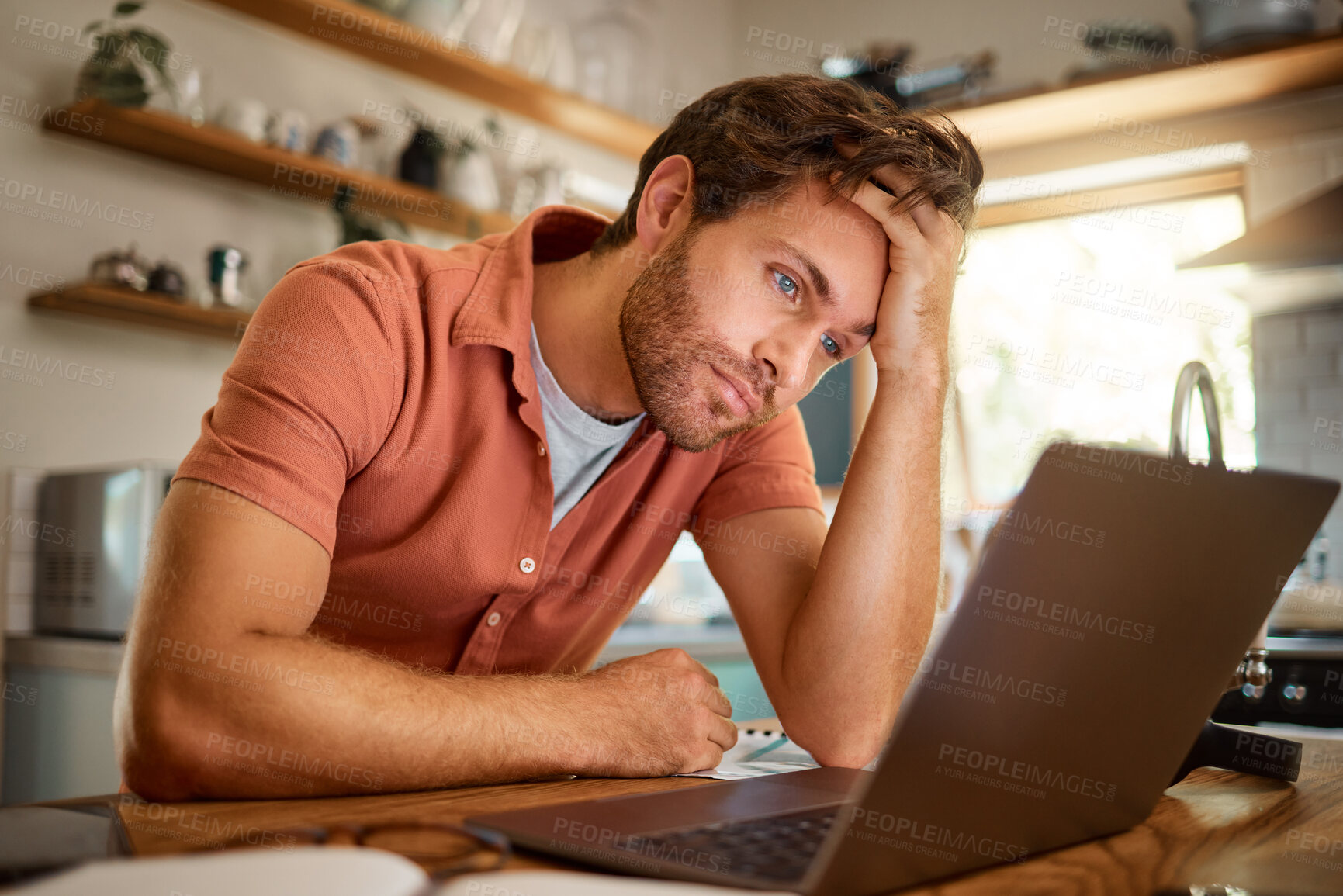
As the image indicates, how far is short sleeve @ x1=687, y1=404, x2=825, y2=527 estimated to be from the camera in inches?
51.2

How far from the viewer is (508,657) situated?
119 cm

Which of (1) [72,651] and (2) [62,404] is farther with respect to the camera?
(2) [62,404]

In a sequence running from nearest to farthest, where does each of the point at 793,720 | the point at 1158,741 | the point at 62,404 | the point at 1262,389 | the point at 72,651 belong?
the point at 1158,741
the point at 793,720
the point at 72,651
the point at 62,404
the point at 1262,389

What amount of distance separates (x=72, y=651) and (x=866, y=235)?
1687 mm

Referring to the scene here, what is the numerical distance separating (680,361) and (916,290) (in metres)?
0.28

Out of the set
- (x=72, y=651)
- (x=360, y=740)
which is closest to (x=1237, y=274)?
(x=360, y=740)

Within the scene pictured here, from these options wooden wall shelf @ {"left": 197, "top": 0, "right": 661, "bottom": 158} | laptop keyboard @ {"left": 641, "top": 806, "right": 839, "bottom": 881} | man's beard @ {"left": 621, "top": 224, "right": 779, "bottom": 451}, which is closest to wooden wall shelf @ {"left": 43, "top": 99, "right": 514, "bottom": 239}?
wooden wall shelf @ {"left": 197, "top": 0, "right": 661, "bottom": 158}

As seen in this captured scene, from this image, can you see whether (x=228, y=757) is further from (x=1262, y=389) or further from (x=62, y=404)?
(x=1262, y=389)

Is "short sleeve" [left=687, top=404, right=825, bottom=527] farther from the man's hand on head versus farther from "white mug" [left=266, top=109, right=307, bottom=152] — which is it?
"white mug" [left=266, top=109, right=307, bottom=152]

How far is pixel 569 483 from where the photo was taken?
4.13 feet

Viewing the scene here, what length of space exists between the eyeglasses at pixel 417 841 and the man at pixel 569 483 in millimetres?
142

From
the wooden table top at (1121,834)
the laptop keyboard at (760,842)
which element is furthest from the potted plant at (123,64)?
the laptop keyboard at (760,842)

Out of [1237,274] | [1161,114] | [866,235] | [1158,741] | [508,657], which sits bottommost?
[508,657]

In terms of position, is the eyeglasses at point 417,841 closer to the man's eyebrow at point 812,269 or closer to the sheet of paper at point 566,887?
A: the sheet of paper at point 566,887
